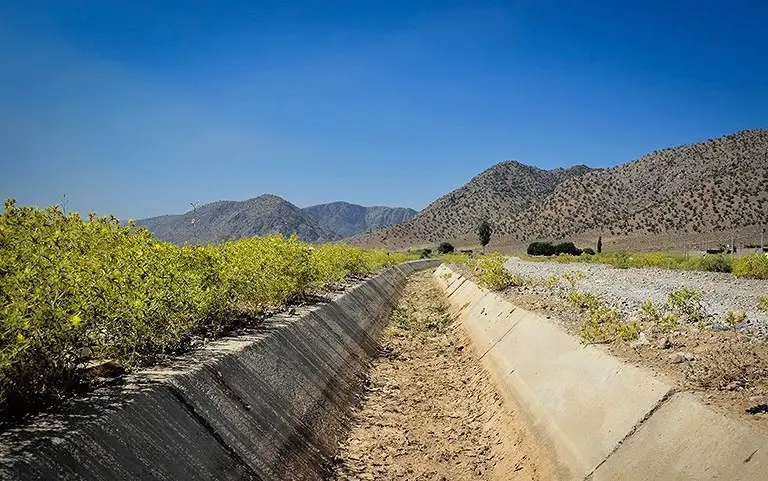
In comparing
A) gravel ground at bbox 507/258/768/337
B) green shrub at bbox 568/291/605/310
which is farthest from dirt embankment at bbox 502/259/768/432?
green shrub at bbox 568/291/605/310

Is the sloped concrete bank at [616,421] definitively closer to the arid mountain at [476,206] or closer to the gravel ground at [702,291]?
the gravel ground at [702,291]

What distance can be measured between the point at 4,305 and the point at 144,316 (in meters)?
1.77

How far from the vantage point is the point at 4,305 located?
416cm

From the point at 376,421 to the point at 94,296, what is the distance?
4946mm

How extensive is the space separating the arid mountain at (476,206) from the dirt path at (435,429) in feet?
314

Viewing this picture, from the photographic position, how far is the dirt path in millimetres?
7062

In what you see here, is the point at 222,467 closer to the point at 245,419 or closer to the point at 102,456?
the point at 245,419

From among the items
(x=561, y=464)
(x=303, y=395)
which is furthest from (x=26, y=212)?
(x=561, y=464)

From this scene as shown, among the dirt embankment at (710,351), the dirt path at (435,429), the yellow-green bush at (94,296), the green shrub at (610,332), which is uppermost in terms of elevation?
the yellow-green bush at (94,296)

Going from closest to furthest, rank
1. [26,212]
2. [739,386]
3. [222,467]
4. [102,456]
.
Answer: [102,456] < [222,467] < [739,386] < [26,212]

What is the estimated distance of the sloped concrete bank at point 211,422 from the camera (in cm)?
372

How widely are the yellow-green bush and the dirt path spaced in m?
2.60

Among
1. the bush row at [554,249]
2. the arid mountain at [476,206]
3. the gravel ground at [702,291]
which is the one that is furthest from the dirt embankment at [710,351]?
the arid mountain at [476,206]

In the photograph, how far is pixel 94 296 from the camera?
533cm
